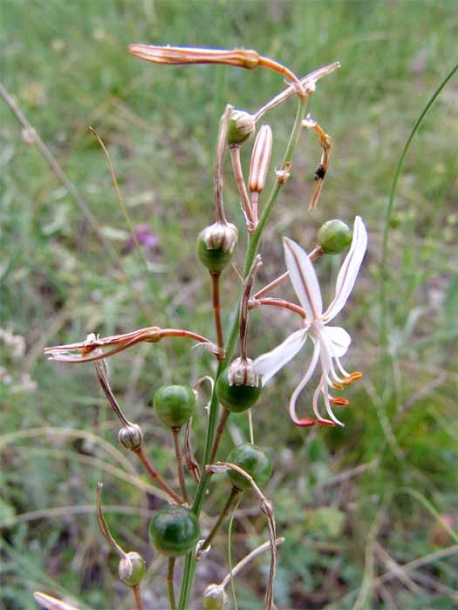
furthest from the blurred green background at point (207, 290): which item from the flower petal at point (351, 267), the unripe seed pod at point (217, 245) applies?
the unripe seed pod at point (217, 245)

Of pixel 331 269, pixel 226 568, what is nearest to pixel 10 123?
pixel 331 269

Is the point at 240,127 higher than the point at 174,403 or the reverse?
higher

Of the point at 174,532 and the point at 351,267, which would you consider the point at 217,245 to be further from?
the point at 174,532

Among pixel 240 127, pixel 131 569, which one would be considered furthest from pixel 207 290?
pixel 240 127

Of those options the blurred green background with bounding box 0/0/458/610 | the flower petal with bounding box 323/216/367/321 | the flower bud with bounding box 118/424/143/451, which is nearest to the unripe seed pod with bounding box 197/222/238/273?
the flower petal with bounding box 323/216/367/321

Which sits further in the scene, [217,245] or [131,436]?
[131,436]

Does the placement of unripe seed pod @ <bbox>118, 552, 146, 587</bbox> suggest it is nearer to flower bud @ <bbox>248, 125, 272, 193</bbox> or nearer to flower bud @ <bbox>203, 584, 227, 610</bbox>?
flower bud @ <bbox>203, 584, 227, 610</bbox>

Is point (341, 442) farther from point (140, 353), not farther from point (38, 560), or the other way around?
point (38, 560)
